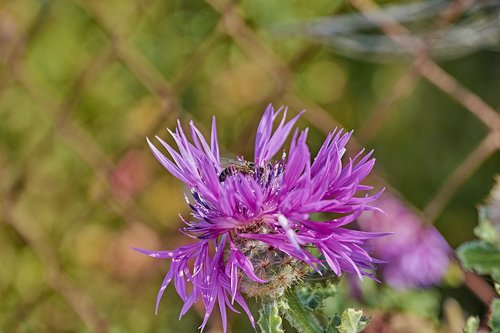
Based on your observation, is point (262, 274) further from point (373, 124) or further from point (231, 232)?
point (373, 124)

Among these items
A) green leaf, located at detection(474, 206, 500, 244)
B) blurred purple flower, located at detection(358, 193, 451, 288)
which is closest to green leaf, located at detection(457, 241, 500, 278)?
green leaf, located at detection(474, 206, 500, 244)

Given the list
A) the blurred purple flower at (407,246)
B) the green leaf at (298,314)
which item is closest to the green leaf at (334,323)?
the green leaf at (298,314)

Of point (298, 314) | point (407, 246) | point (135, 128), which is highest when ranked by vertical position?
point (298, 314)

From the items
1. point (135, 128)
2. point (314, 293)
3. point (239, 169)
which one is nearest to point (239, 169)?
point (239, 169)

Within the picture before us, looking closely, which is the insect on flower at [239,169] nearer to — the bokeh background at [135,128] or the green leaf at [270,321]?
the green leaf at [270,321]

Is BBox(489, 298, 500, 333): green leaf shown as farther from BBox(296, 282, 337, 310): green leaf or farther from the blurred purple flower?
the blurred purple flower

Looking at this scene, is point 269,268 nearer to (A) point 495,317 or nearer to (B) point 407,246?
(A) point 495,317
